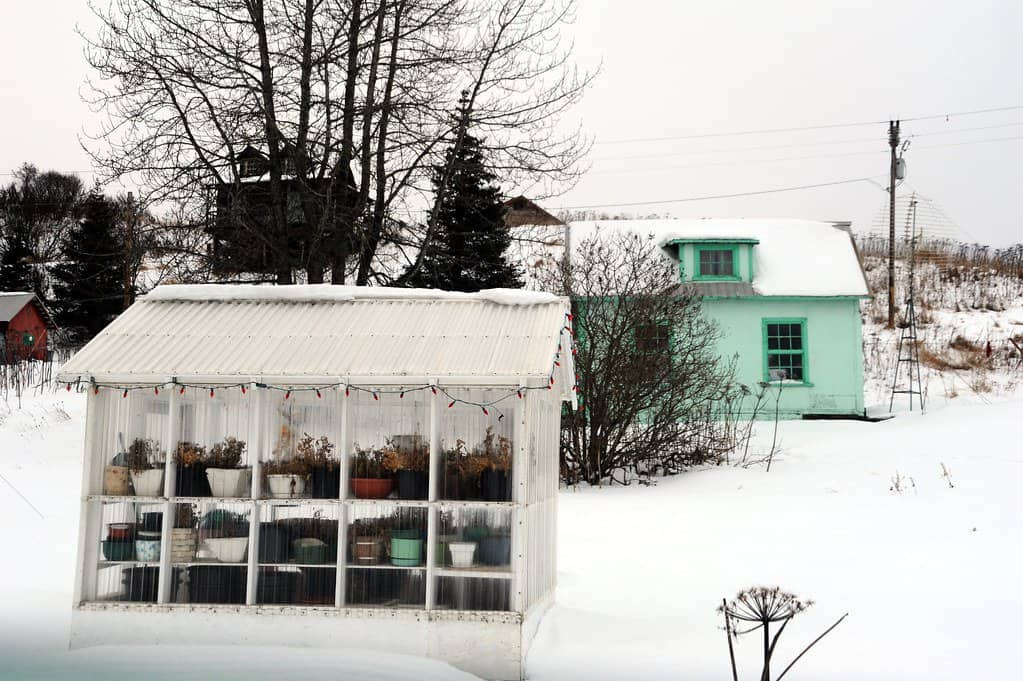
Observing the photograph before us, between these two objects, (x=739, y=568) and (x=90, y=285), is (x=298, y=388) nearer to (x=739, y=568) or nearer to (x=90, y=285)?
(x=739, y=568)

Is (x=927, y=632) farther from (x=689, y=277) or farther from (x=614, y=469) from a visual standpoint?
(x=689, y=277)

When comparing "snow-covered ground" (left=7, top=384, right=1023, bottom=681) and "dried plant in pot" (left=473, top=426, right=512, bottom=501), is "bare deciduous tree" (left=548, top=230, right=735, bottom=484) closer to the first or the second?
"snow-covered ground" (left=7, top=384, right=1023, bottom=681)

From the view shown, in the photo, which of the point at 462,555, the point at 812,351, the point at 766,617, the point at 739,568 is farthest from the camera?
the point at 812,351

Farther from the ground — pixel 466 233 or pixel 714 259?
pixel 714 259

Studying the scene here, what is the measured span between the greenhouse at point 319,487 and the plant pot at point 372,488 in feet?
0.05

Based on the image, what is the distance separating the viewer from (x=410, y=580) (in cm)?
650

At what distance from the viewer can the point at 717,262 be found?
21.5 metres

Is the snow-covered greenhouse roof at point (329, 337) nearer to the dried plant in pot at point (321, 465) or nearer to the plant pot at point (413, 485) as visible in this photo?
the dried plant in pot at point (321, 465)

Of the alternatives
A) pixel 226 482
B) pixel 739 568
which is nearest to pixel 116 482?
pixel 226 482

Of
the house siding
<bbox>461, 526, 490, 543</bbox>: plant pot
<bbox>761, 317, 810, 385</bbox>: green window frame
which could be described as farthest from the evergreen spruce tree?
<bbox>461, 526, 490, 543</bbox>: plant pot

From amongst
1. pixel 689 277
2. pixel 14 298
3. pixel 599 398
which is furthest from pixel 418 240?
pixel 14 298

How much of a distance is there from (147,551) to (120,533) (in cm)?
25

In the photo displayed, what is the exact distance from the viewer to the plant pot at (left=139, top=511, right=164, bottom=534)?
670 centimetres

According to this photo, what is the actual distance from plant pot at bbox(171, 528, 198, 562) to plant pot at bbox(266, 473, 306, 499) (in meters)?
0.67
